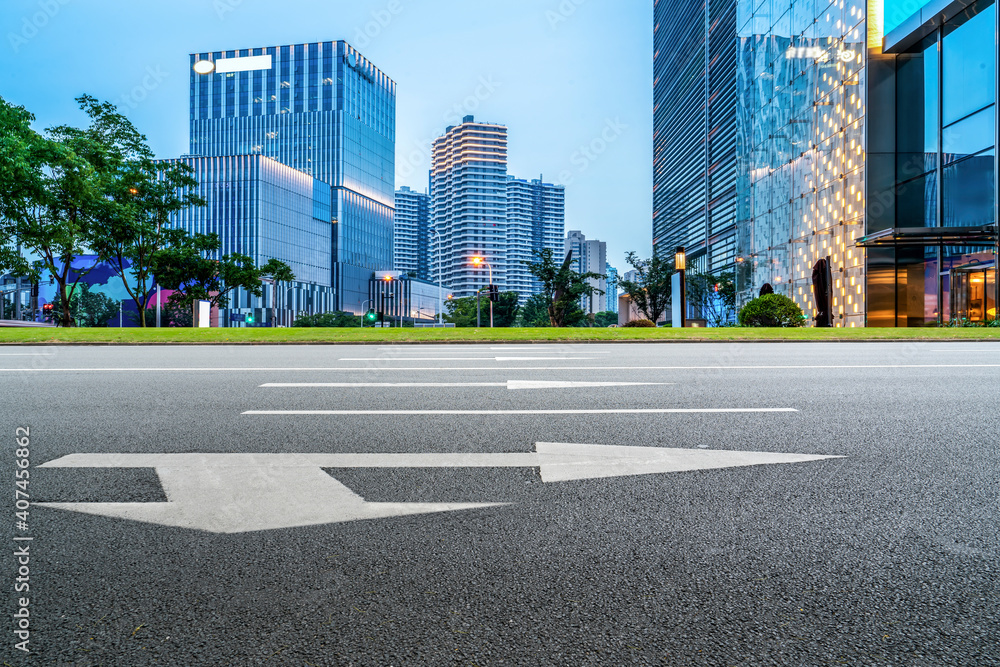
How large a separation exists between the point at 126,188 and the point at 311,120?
416 feet

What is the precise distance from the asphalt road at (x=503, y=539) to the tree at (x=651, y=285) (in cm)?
5435

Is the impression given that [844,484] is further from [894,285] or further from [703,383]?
[894,285]

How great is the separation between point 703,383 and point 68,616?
7.04 m

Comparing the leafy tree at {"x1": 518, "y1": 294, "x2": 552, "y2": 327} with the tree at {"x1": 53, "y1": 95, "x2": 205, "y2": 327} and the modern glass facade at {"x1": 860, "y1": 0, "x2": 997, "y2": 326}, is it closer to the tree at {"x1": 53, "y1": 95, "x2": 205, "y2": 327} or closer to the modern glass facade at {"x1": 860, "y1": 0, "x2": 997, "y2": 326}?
the tree at {"x1": 53, "y1": 95, "x2": 205, "y2": 327}

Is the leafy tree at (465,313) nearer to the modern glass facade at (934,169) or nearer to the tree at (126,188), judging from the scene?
the tree at (126,188)

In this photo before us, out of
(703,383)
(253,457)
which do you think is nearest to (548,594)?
(253,457)

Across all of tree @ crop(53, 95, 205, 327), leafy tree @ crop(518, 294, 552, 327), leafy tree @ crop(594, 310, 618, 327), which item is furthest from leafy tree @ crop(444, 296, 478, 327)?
tree @ crop(53, 95, 205, 327)

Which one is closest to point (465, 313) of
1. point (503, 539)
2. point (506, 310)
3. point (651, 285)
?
point (506, 310)

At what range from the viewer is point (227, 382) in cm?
814

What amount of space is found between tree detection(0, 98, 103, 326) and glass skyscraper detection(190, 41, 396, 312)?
113 meters

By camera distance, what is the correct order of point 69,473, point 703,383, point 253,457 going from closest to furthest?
point 69,473, point 253,457, point 703,383

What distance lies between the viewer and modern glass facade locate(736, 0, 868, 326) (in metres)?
32.8

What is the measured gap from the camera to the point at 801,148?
37.9 metres

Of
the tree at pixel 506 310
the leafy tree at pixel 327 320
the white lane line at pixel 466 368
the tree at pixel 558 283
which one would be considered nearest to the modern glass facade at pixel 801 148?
the tree at pixel 558 283
